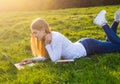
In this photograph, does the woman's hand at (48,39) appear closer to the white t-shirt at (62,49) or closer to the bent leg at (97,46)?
the white t-shirt at (62,49)

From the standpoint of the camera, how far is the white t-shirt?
10922 millimetres

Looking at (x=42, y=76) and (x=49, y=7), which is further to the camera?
(x=49, y=7)

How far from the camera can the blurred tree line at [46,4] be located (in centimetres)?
4516

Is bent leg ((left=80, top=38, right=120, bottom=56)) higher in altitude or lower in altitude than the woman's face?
lower

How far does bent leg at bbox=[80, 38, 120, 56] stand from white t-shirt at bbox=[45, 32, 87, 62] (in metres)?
0.18

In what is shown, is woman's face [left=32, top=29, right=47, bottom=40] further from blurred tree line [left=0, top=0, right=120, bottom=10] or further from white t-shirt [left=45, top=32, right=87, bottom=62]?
blurred tree line [left=0, top=0, right=120, bottom=10]

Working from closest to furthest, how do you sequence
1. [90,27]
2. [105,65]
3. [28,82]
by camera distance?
[28,82] → [105,65] → [90,27]

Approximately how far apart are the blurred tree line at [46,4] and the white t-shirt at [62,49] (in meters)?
32.5

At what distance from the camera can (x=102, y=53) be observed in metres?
11.9

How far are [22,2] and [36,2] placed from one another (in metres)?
2.09

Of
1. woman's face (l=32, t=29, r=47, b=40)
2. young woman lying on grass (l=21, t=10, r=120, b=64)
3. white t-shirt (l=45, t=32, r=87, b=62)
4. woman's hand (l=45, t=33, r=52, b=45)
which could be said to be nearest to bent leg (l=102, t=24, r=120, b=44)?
young woman lying on grass (l=21, t=10, r=120, b=64)

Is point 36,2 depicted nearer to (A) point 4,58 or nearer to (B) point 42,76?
(A) point 4,58

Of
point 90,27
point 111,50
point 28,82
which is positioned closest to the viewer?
point 28,82

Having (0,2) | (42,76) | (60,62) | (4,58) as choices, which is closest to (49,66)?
(60,62)
